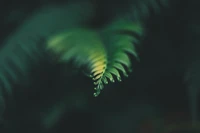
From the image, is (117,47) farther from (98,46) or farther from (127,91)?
(127,91)

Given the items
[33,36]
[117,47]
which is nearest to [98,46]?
[117,47]

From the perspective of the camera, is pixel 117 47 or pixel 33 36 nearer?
pixel 117 47

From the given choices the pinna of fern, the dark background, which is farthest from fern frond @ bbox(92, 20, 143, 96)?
the dark background

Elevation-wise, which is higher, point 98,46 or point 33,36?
point 33,36

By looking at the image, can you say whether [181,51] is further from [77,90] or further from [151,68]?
[77,90]

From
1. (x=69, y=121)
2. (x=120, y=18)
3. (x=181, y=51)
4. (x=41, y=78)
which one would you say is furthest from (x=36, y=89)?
(x=181, y=51)

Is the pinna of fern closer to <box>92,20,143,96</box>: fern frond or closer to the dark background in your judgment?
<box>92,20,143,96</box>: fern frond
